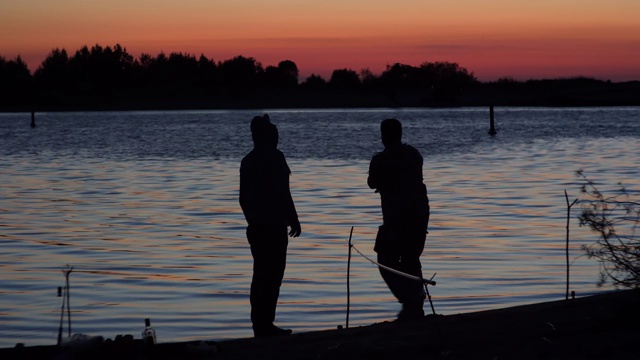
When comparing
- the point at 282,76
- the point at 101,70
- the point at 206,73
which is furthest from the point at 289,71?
the point at 101,70

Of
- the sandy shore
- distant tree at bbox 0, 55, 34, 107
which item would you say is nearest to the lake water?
the sandy shore

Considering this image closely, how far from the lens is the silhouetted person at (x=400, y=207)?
948cm

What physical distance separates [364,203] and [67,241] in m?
7.88

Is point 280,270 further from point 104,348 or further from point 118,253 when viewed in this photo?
point 118,253

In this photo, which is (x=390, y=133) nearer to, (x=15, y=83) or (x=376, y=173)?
(x=376, y=173)

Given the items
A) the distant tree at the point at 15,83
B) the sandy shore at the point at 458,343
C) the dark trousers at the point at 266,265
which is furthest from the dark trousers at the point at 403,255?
the distant tree at the point at 15,83

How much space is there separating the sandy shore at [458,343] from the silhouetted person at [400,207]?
1173 millimetres

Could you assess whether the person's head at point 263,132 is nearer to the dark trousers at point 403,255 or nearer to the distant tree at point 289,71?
the dark trousers at point 403,255

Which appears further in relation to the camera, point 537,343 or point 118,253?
point 118,253

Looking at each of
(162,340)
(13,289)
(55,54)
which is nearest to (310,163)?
(13,289)

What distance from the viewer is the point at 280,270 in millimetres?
9523

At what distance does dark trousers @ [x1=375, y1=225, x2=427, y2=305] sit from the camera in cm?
962

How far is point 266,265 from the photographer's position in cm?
944

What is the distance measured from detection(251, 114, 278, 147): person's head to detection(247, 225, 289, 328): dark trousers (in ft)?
2.33
